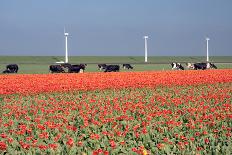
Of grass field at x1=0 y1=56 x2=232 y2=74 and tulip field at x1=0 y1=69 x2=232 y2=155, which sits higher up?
tulip field at x1=0 y1=69 x2=232 y2=155

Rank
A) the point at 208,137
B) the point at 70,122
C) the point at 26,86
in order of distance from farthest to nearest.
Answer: the point at 26,86
the point at 70,122
the point at 208,137

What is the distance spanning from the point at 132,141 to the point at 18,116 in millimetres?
5648

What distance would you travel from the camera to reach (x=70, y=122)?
12.9 m

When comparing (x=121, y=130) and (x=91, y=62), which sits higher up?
(x=121, y=130)

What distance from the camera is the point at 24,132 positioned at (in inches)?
436

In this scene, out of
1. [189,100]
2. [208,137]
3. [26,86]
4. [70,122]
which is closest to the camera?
[208,137]

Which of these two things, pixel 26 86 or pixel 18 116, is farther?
pixel 26 86

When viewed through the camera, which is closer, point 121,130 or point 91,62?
point 121,130

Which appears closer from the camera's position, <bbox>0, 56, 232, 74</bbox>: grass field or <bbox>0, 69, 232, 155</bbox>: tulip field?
<bbox>0, 69, 232, 155</bbox>: tulip field

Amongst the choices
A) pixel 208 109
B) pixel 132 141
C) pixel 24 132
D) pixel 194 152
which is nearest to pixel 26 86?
pixel 208 109

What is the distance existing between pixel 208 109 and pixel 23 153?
25.0 ft

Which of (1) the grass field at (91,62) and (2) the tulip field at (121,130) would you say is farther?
(1) the grass field at (91,62)

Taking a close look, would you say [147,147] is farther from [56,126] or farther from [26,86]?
[26,86]

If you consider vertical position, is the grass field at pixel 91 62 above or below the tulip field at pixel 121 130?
below
